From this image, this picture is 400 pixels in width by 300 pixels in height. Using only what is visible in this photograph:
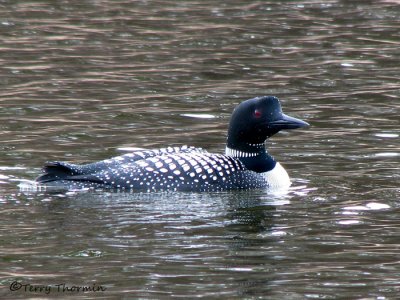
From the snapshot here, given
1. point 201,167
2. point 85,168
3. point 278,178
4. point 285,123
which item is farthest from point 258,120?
point 85,168

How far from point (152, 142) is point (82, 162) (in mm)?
1048

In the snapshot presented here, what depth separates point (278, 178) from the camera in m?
10.4

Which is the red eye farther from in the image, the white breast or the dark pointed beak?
the white breast

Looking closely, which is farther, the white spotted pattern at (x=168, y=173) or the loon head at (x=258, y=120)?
the loon head at (x=258, y=120)

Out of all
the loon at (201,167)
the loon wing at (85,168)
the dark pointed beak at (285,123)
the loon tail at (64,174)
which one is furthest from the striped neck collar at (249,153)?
the loon tail at (64,174)

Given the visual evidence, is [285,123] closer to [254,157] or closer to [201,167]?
[254,157]

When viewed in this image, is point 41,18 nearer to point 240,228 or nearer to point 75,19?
point 75,19

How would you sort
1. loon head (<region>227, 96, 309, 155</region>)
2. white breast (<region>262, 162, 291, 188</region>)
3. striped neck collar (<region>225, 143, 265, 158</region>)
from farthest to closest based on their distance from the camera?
striped neck collar (<region>225, 143, 265, 158</region>) < loon head (<region>227, 96, 309, 155</region>) < white breast (<region>262, 162, 291, 188</region>)

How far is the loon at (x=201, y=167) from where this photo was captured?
10.1 meters

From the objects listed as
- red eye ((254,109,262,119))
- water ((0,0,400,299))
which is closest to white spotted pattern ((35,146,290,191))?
water ((0,0,400,299))

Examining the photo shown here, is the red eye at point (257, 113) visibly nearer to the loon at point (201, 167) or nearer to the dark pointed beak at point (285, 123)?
the loon at point (201, 167)

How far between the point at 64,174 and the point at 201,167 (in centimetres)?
107

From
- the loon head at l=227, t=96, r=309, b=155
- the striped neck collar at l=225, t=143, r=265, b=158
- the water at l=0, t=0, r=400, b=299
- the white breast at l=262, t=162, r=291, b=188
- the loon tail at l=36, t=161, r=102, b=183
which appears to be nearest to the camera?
the water at l=0, t=0, r=400, b=299

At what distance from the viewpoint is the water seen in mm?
7801
